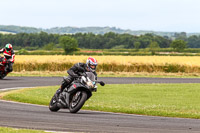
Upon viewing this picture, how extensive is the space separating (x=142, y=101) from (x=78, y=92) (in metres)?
5.40

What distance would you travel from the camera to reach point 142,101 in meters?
19.0

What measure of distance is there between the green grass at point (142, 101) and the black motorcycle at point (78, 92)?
1839 millimetres

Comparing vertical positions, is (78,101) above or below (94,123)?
above

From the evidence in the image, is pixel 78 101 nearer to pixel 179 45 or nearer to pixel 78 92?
pixel 78 92

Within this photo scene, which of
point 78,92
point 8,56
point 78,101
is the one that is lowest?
point 8,56

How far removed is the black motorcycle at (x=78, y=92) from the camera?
13961mm

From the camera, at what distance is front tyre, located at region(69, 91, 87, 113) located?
1395 cm

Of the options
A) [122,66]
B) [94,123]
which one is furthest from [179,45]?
[94,123]

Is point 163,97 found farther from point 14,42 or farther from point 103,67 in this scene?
point 14,42

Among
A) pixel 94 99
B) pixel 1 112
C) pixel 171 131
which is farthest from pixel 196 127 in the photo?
pixel 94 99

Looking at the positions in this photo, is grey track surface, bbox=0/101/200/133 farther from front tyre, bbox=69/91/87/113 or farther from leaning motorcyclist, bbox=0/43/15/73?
leaning motorcyclist, bbox=0/43/15/73

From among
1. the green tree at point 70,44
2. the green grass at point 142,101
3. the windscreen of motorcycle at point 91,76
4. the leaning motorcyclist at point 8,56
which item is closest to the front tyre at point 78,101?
the windscreen of motorcycle at point 91,76

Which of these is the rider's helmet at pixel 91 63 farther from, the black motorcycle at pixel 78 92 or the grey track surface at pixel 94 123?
the grey track surface at pixel 94 123

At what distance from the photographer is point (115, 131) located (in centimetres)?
1058
